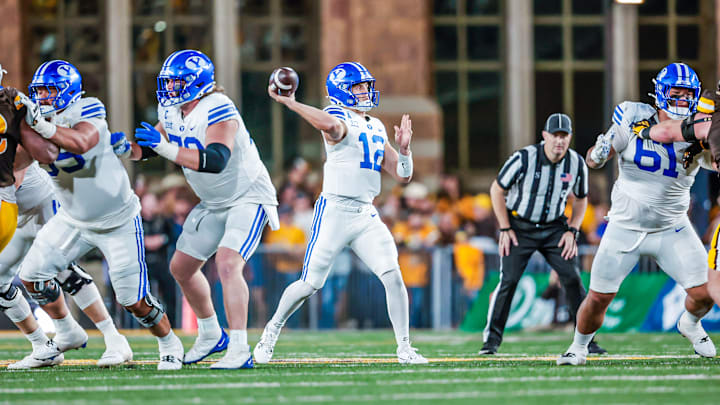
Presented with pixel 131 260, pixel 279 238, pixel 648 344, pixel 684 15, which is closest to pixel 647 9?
pixel 684 15

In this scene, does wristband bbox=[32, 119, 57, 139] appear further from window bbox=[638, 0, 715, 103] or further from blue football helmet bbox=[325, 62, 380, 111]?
window bbox=[638, 0, 715, 103]

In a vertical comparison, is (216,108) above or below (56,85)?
below

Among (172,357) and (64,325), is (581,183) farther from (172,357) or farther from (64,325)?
(64,325)

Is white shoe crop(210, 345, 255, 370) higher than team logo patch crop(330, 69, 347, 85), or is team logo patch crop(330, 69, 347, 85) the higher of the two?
team logo patch crop(330, 69, 347, 85)

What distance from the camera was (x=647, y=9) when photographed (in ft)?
69.5

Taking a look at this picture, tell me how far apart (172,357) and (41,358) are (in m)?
0.96

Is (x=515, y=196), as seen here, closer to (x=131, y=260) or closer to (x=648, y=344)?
(x=648, y=344)

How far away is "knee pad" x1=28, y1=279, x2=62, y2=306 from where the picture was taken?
816 cm

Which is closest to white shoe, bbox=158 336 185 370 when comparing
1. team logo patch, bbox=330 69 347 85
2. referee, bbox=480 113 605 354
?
team logo patch, bbox=330 69 347 85

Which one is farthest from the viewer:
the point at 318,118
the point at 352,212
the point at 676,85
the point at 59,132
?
the point at 352,212

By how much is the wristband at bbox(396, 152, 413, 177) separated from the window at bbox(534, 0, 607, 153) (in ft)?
41.3

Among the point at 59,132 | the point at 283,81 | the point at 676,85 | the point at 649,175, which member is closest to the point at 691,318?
the point at 649,175

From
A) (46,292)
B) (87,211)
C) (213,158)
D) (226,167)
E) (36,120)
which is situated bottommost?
(46,292)

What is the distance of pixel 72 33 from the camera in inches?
822
